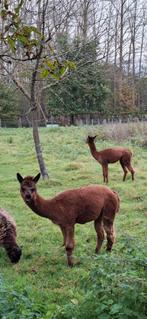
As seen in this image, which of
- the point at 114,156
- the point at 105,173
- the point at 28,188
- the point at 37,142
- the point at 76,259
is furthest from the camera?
the point at 37,142

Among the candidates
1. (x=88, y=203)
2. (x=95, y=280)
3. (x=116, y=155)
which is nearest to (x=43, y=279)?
(x=88, y=203)

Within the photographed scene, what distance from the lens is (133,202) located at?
10.5m

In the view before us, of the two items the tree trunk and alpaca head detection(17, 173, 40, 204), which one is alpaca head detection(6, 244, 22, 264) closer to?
alpaca head detection(17, 173, 40, 204)

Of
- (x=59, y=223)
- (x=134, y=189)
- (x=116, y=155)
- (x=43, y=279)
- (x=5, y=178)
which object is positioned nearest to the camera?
(x=43, y=279)

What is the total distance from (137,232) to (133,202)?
2.58 m

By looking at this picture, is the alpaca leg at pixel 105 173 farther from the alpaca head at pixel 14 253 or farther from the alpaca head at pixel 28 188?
the alpaca head at pixel 28 188

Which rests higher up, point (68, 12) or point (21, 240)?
point (68, 12)

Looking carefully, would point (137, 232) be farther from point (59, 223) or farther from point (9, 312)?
point (9, 312)

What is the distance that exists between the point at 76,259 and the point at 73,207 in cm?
80

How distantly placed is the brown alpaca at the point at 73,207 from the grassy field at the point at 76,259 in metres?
0.36

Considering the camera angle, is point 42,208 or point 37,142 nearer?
point 42,208

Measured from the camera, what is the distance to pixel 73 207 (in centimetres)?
655

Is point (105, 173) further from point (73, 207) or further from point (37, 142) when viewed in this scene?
point (73, 207)

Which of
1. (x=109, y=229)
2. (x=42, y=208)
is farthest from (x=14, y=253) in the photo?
(x=109, y=229)
